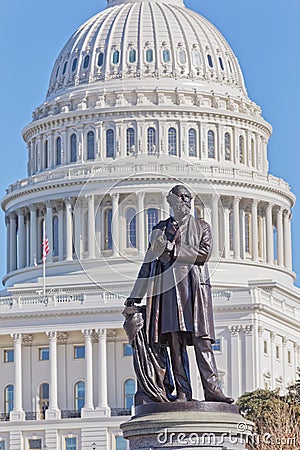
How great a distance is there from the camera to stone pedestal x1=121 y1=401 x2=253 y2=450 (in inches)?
897

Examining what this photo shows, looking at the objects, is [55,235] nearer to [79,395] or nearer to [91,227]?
[91,227]

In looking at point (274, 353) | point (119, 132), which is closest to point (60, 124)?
point (119, 132)

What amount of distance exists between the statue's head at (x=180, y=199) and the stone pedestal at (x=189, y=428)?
3057 millimetres

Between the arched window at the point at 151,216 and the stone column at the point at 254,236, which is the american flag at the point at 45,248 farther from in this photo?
the stone column at the point at 254,236

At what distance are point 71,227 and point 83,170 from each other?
5.67 metres

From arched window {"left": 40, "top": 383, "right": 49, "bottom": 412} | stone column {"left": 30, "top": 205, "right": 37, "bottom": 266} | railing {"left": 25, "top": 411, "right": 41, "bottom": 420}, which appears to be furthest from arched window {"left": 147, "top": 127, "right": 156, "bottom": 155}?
railing {"left": 25, "top": 411, "right": 41, "bottom": 420}

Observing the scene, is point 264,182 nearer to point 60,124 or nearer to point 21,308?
point 60,124

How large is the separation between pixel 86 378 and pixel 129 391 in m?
3.56

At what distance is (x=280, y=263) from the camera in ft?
527

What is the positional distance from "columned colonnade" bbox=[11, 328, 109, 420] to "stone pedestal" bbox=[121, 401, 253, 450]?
111 metres

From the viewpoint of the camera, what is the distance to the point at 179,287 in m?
23.8

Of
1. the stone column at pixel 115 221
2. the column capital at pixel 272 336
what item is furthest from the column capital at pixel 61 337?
the column capital at pixel 272 336

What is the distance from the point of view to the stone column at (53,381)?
13388 centimetres

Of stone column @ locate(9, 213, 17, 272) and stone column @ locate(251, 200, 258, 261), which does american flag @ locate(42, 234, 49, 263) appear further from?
stone column @ locate(251, 200, 258, 261)
